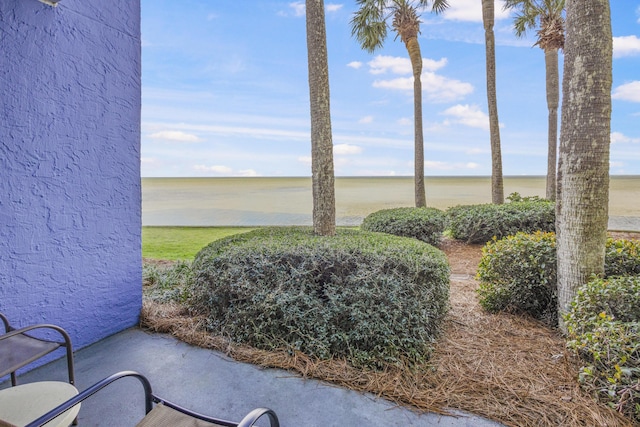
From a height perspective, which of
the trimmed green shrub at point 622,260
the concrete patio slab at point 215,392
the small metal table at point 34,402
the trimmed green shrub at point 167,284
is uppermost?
the trimmed green shrub at point 622,260

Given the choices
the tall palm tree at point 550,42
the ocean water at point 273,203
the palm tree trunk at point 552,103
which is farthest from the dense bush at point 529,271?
the ocean water at point 273,203

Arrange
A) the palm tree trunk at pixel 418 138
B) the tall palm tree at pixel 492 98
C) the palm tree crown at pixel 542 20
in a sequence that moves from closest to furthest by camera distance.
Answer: the tall palm tree at pixel 492 98, the palm tree crown at pixel 542 20, the palm tree trunk at pixel 418 138

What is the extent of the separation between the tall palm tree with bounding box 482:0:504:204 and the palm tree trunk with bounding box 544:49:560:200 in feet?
5.48

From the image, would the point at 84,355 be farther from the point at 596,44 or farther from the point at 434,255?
the point at 596,44

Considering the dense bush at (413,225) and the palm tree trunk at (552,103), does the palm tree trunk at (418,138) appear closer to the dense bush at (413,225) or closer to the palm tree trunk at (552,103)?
the dense bush at (413,225)

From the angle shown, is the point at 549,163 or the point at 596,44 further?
the point at 549,163

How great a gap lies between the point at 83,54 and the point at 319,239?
261cm

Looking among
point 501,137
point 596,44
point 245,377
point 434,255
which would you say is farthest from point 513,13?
point 245,377

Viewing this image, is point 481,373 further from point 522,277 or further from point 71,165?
point 71,165

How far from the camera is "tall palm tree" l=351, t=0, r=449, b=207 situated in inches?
365

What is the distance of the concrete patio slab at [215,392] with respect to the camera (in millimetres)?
1924

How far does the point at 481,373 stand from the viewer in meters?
2.35

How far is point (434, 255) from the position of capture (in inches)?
121

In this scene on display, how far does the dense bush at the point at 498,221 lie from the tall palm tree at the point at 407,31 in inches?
79.2
